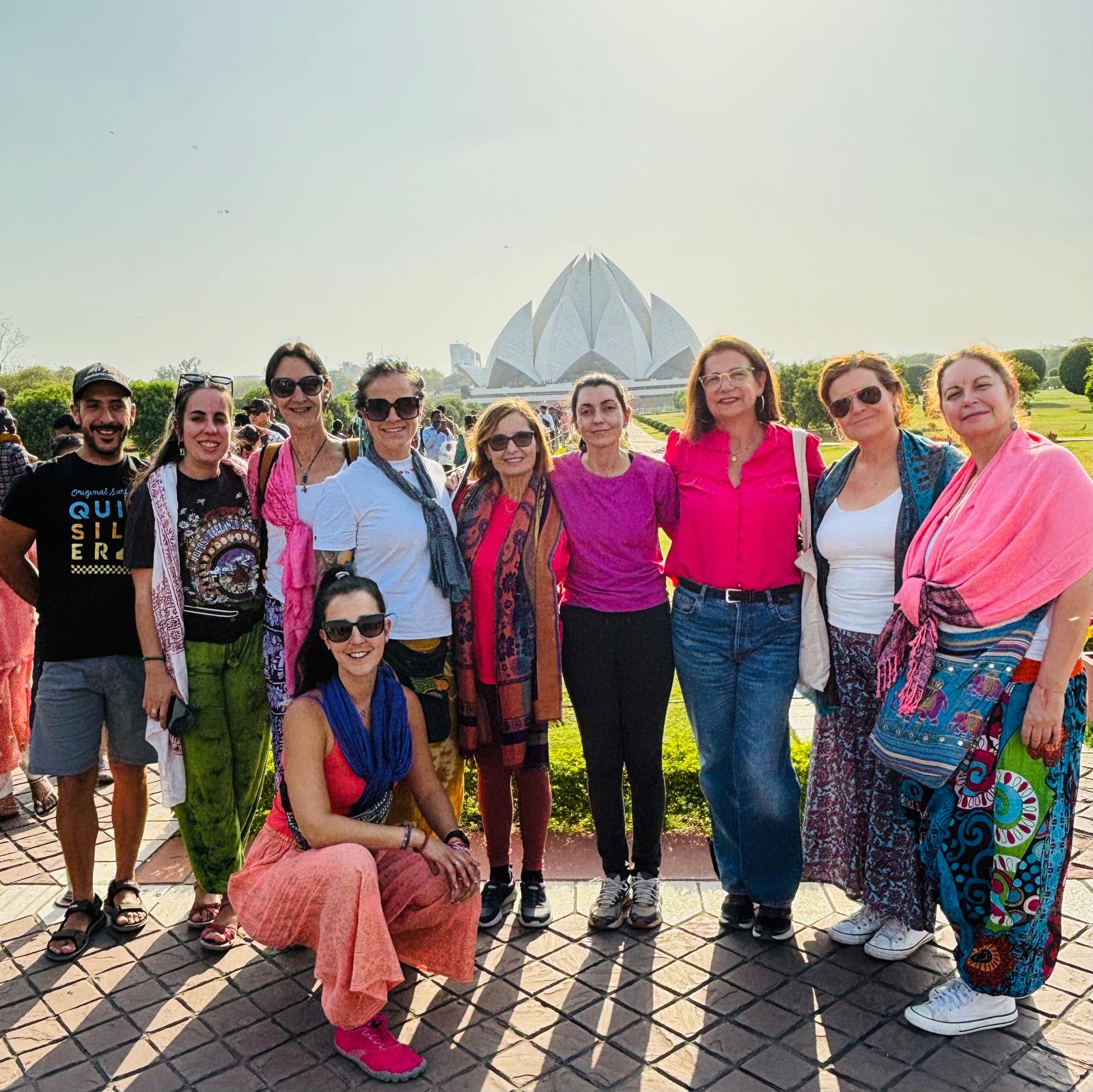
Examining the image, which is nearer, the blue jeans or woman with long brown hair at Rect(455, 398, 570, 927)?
the blue jeans

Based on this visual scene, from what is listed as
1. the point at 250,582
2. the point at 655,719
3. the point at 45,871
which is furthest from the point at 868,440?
the point at 45,871

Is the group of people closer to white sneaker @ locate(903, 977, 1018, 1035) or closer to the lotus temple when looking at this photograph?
white sneaker @ locate(903, 977, 1018, 1035)

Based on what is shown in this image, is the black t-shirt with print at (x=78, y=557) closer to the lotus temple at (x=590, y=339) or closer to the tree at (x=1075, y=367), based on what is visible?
the tree at (x=1075, y=367)

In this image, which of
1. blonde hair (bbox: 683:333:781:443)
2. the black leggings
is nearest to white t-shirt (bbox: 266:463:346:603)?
the black leggings

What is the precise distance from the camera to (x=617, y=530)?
2748 mm

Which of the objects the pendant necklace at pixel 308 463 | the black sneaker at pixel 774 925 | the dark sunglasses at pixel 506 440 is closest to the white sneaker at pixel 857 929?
the black sneaker at pixel 774 925

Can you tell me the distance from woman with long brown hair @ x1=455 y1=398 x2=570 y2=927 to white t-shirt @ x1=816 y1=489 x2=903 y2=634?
2.53ft

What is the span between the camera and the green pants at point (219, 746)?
9.43 ft

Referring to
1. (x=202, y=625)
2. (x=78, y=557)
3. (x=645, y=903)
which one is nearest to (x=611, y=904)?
(x=645, y=903)

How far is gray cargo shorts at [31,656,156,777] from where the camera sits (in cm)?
286

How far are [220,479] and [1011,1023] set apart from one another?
2628 mm

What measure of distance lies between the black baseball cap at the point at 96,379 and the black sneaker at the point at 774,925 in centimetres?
245

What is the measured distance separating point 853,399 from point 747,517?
430mm

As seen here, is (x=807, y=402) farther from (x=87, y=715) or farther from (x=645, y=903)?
(x=87, y=715)
